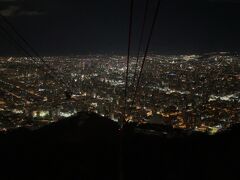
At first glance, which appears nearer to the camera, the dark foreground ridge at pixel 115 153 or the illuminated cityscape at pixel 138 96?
the dark foreground ridge at pixel 115 153

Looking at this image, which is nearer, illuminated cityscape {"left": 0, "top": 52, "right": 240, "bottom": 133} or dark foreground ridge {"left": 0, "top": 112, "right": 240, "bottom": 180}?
dark foreground ridge {"left": 0, "top": 112, "right": 240, "bottom": 180}

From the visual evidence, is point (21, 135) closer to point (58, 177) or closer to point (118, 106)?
point (58, 177)

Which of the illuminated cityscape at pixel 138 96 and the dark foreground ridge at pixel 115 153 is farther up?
the dark foreground ridge at pixel 115 153

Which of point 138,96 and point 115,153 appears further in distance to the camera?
point 138,96

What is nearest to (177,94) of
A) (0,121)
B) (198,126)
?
(198,126)
